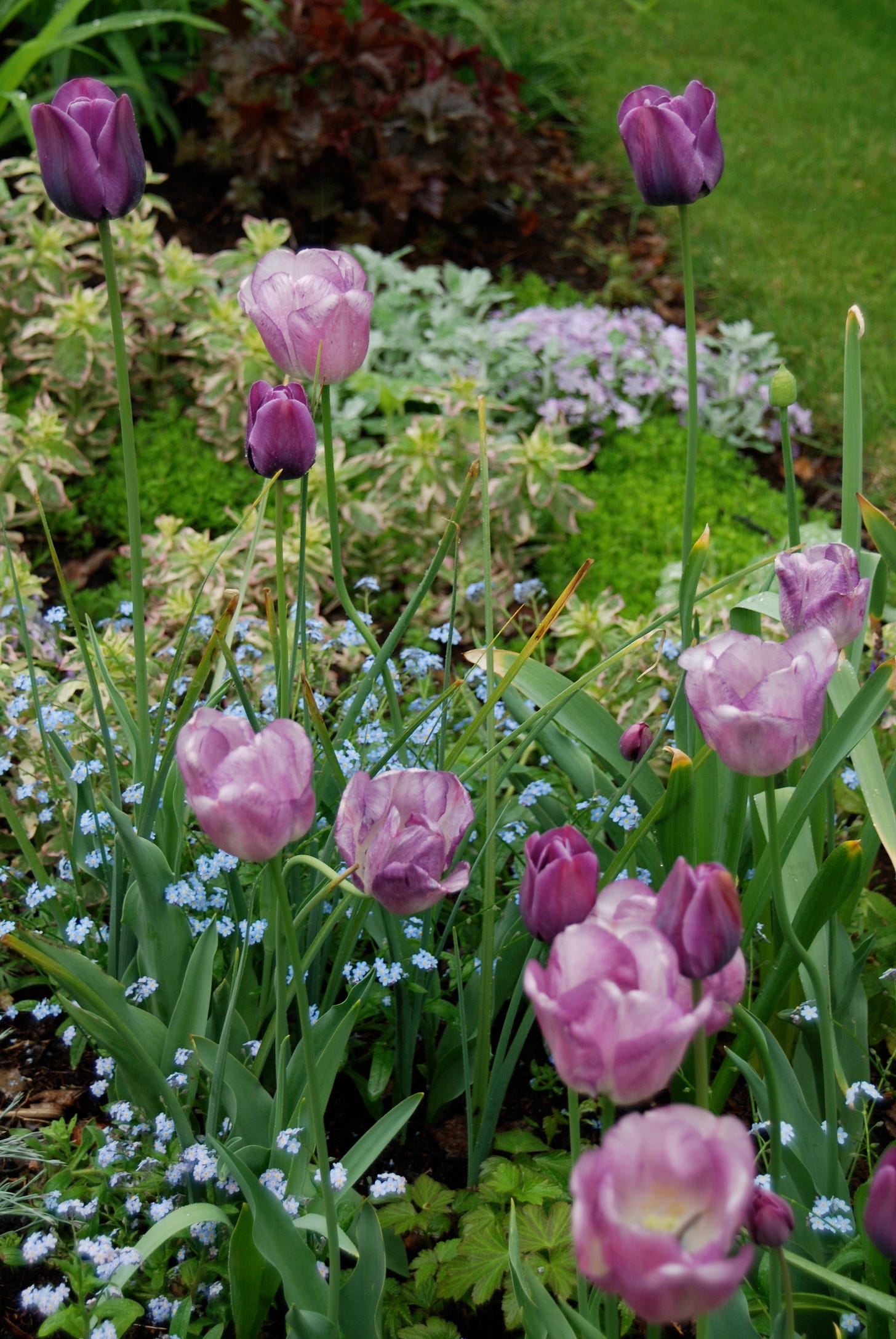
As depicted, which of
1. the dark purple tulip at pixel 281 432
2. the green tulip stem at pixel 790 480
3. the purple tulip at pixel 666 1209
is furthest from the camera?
the green tulip stem at pixel 790 480

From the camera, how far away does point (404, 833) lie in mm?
945

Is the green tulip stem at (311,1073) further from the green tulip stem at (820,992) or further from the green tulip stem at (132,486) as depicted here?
the green tulip stem at (132,486)

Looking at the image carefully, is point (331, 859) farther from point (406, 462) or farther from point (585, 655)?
point (406, 462)

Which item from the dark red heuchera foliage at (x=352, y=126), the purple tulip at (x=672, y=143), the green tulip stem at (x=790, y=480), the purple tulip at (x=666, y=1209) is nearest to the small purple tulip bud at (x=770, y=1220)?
the purple tulip at (x=666, y=1209)

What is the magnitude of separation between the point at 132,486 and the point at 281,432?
0.29 metres

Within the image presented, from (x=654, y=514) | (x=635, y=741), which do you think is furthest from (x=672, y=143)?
(x=654, y=514)

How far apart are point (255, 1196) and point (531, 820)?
32.1 inches

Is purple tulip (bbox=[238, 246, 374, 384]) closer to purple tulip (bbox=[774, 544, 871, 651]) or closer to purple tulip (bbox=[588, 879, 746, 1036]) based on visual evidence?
purple tulip (bbox=[774, 544, 871, 651])

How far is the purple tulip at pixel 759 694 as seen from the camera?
919 mm

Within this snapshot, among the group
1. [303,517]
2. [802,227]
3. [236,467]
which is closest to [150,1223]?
[303,517]

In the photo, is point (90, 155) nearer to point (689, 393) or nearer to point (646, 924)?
point (689, 393)

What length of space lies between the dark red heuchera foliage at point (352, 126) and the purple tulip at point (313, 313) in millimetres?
2892

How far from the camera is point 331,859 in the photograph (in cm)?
144

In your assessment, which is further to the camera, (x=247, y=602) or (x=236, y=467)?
(x=236, y=467)
